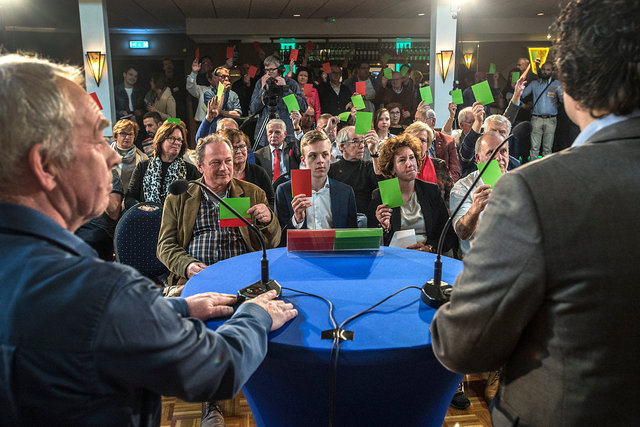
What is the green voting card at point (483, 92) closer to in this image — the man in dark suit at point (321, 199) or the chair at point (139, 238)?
the man in dark suit at point (321, 199)

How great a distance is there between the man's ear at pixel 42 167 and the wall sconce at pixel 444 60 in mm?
6991

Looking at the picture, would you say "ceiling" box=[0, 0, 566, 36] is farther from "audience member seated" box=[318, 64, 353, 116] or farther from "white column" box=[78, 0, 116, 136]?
"audience member seated" box=[318, 64, 353, 116]

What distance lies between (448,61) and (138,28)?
7958 mm

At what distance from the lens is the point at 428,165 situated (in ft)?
12.3

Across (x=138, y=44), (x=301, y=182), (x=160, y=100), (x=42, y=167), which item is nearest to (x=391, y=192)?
(x=301, y=182)

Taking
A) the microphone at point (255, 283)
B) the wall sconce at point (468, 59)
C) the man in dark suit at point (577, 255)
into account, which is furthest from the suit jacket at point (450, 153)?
the wall sconce at point (468, 59)

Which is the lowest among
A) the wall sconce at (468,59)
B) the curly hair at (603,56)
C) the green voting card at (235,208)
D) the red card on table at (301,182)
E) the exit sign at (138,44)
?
the green voting card at (235,208)

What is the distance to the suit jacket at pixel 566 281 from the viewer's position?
2.27 feet

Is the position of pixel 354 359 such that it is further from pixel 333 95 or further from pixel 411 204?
pixel 333 95

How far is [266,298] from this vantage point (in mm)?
1269

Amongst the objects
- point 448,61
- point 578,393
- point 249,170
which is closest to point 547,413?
point 578,393

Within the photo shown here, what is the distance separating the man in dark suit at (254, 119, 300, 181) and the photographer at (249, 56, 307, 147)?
0.43m

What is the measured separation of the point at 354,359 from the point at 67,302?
657 millimetres

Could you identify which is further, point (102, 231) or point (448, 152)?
point (448, 152)
